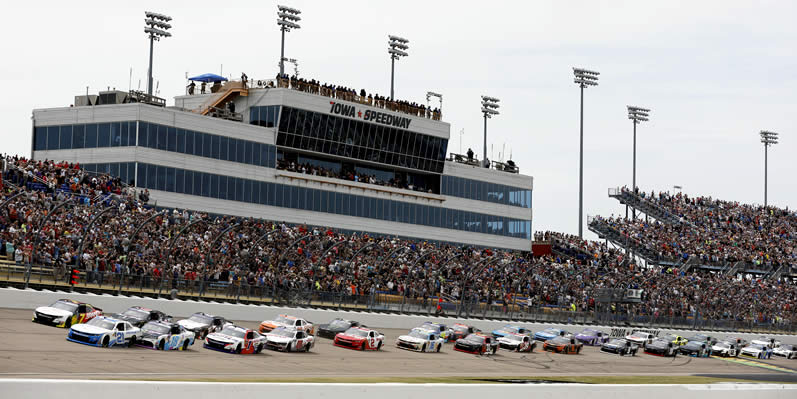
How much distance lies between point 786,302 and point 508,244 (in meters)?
23.2

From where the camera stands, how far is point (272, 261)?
54594mm

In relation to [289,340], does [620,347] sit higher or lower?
lower

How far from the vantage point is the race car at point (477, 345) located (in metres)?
50.1

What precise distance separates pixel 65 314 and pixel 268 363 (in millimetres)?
8033

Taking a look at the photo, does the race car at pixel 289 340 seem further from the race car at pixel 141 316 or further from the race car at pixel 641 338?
the race car at pixel 641 338

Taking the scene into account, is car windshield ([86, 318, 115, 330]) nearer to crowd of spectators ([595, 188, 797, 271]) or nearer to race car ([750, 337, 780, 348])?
race car ([750, 337, 780, 348])

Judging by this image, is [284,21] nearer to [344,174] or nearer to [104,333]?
[344,174]

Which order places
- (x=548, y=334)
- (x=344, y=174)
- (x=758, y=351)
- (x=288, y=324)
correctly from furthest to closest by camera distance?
(x=344, y=174) → (x=758, y=351) → (x=548, y=334) → (x=288, y=324)

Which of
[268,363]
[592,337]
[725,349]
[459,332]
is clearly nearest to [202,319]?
[268,363]

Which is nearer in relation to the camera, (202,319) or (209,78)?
(202,319)

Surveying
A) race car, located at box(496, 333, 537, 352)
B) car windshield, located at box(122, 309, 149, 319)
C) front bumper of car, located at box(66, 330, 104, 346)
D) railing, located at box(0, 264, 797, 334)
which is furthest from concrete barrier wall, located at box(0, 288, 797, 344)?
front bumper of car, located at box(66, 330, 104, 346)

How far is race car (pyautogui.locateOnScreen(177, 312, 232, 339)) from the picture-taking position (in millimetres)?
41125

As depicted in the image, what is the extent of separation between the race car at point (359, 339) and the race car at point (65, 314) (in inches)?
434

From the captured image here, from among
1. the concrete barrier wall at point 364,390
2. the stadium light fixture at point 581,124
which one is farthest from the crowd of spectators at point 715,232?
the concrete barrier wall at point 364,390
